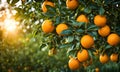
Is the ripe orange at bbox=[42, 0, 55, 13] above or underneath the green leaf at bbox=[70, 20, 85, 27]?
above

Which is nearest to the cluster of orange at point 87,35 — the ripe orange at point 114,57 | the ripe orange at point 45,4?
the ripe orange at point 45,4

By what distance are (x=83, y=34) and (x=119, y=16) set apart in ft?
2.11

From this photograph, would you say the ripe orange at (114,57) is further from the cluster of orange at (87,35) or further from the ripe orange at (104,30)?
the ripe orange at (104,30)

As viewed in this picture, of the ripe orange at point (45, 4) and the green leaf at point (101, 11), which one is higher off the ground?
the ripe orange at point (45, 4)

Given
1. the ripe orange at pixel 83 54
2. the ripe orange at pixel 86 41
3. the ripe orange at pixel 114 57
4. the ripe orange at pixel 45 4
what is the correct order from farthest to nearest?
1. the ripe orange at pixel 114 57
2. the ripe orange at pixel 45 4
3. the ripe orange at pixel 83 54
4. the ripe orange at pixel 86 41

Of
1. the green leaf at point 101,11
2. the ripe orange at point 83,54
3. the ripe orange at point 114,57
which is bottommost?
the ripe orange at point 114,57

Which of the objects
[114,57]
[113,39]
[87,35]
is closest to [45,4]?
[87,35]

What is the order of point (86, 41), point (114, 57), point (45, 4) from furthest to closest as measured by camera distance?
point (114, 57)
point (45, 4)
point (86, 41)

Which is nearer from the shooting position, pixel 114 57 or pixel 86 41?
pixel 86 41

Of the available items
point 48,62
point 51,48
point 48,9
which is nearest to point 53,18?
point 48,9

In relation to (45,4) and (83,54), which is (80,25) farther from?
(45,4)

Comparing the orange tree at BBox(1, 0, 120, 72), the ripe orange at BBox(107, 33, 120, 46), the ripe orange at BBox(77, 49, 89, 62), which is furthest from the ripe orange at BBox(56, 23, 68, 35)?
the ripe orange at BBox(107, 33, 120, 46)

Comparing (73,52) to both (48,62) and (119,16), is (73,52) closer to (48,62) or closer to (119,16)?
(119,16)

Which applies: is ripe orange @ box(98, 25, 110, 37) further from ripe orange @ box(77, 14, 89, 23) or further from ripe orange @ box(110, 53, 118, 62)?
ripe orange @ box(110, 53, 118, 62)
